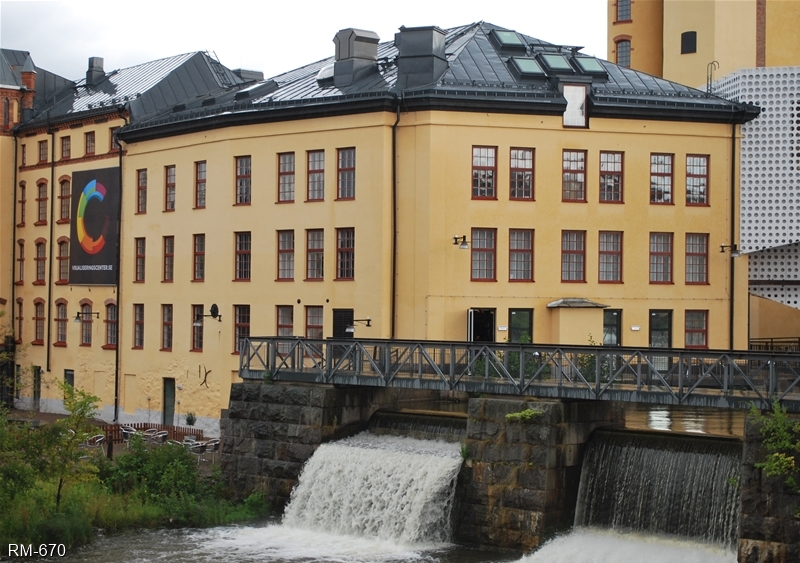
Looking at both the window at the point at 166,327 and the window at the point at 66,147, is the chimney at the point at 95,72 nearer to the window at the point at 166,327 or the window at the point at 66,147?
the window at the point at 66,147

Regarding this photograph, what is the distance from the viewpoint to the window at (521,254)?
124ft

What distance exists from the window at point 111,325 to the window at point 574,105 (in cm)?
2062

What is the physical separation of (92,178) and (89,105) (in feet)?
13.9

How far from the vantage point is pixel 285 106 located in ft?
129

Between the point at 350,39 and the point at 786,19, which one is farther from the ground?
the point at 786,19

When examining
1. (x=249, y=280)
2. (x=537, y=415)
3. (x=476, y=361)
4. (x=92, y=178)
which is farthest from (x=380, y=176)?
(x=92, y=178)

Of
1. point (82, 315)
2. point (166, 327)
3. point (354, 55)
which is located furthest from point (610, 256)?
point (82, 315)

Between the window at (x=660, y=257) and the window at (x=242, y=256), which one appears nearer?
the window at (x=660, y=257)

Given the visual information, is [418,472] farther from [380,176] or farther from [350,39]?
[350,39]

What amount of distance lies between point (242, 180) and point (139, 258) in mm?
7315

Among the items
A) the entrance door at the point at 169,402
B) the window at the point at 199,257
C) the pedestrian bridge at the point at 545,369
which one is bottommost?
the entrance door at the point at 169,402

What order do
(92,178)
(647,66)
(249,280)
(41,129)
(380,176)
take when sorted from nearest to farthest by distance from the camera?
(380,176) < (249,280) < (92,178) < (41,129) < (647,66)

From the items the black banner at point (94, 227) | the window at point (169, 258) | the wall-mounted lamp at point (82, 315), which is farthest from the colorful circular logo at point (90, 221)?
the window at point (169, 258)

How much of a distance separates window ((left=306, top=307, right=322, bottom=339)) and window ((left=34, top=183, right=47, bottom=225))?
1860 cm
